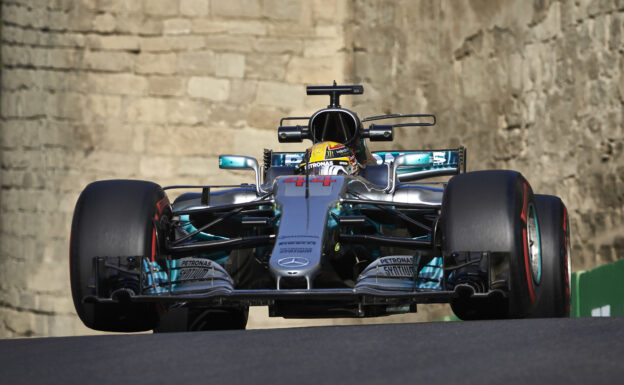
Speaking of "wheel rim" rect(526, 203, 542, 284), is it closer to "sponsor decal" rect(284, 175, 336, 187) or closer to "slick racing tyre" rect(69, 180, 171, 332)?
"sponsor decal" rect(284, 175, 336, 187)

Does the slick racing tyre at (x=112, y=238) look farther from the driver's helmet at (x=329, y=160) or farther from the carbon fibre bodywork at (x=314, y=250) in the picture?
the driver's helmet at (x=329, y=160)

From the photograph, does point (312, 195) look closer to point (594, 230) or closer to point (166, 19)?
point (594, 230)

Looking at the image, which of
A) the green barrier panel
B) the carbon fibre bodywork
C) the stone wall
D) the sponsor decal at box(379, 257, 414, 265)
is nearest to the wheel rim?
the carbon fibre bodywork

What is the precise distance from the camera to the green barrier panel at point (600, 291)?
9.79m

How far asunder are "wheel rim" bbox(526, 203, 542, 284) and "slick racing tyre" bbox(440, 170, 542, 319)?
256mm

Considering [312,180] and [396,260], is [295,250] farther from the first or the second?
[312,180]

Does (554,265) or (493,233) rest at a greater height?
(493,233)

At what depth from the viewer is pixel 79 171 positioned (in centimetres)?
1582

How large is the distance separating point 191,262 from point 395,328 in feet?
6.09

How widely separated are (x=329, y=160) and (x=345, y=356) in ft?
12.6

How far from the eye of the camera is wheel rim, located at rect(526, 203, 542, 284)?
695cm

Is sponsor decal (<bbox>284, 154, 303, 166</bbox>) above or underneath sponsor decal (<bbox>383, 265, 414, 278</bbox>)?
above

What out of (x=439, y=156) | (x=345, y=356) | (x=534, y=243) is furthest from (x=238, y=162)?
(x=345, y=356)

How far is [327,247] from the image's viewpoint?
23.1 feet
